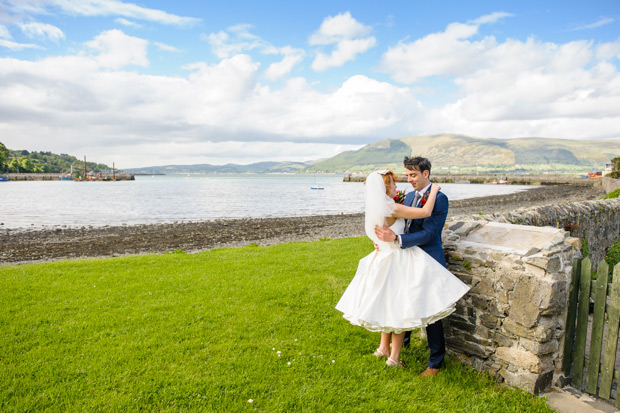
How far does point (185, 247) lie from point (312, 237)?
26.7 ft

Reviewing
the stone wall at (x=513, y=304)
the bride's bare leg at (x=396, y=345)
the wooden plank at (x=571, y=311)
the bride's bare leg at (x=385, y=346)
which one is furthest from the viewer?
the bride's bare leg at (x=385, y=346)

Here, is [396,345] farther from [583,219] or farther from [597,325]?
[583,219]

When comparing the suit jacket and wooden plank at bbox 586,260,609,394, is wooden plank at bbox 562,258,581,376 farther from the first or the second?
the suit jacket

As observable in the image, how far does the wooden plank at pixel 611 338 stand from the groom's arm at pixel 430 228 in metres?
2.26

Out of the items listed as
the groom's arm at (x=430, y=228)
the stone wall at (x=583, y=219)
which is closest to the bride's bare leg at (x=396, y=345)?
the groom's arm at (x=430, y=228)

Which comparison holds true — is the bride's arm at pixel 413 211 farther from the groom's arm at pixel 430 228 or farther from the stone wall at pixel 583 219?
the stone wall at pixel 583 219

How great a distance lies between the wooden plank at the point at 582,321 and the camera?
15.7 ft

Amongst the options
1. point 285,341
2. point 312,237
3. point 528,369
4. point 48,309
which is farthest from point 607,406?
point 312,237

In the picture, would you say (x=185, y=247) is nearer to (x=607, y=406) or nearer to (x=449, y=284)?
(x=449, y=284)

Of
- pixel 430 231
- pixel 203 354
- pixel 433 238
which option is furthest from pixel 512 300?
pixel 203 354

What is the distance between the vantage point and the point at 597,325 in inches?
185

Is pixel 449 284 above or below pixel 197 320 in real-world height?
above

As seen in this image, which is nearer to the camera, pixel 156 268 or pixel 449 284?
pixel 449 284

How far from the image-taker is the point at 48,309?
23.9 feet
